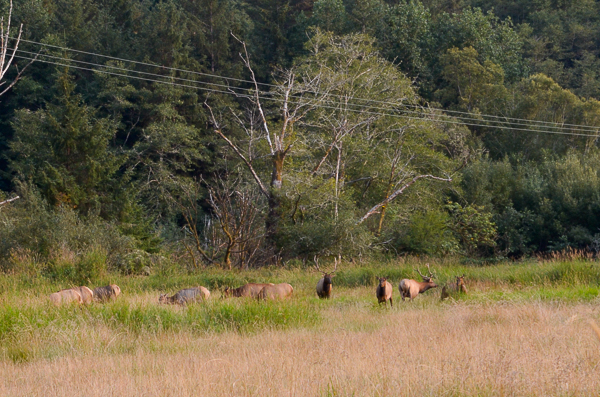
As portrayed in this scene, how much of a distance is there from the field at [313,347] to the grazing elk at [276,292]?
112cm

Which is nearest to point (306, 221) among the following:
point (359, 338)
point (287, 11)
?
point (359, 338)

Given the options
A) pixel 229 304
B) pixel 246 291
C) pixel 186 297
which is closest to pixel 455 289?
pixel 246 291

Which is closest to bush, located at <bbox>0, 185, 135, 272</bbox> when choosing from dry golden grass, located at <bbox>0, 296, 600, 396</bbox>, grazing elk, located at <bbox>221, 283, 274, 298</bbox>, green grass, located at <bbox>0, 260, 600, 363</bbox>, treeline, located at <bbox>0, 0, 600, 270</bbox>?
treeline, located at <bbox>0, 0, 600, 270</bbox>

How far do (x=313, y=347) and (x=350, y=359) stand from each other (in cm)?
129

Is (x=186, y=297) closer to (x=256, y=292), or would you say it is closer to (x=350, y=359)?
(x=256, y=292)

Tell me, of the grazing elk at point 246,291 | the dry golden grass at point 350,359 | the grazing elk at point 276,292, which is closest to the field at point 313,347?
the dry golden grass at point 350,359

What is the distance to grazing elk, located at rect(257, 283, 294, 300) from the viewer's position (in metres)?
14.6

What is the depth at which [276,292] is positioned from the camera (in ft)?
49.4

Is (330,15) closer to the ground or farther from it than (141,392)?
farther from it

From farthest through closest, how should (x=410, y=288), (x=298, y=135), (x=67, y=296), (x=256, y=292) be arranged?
(x=298, y=135), (x=410, y=288), (x=256, y=292), (x=67, y=296)

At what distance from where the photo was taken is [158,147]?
40.7 metres

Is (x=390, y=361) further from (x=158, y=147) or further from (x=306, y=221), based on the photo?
(x=158, y=147)

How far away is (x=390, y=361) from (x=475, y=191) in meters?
28.8

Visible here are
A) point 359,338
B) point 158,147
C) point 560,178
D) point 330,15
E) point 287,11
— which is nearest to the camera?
point 359,338
